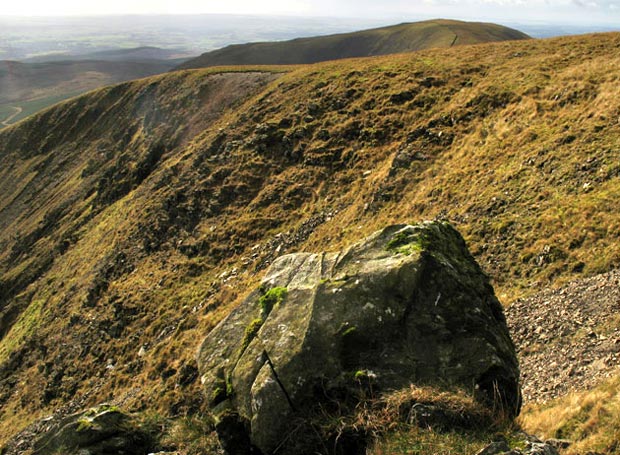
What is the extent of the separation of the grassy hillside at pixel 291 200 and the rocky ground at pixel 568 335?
117 cm

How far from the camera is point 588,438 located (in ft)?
26.6

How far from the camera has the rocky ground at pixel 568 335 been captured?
37.2 ft

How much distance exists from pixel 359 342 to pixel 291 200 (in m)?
25.8

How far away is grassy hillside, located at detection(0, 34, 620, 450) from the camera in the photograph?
20.0 m

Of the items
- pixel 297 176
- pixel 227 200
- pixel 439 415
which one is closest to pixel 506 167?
pixel 297 176

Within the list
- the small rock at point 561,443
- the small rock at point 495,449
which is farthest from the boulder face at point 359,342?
the small rock at point 495,449

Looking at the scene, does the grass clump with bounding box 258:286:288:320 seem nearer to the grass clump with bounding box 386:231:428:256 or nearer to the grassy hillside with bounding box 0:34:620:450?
Answer: the grass clump with bounding box 386:231:428:256

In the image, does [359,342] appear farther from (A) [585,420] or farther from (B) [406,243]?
(A) [585,420]

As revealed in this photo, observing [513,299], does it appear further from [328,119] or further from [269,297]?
[328,119]

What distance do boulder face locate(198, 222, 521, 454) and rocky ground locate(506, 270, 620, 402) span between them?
351cm

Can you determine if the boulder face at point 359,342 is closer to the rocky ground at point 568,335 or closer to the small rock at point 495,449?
the small rock at point 495,449

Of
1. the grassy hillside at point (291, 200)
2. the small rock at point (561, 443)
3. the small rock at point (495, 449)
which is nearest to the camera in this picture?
the small rock at point (495, 449)

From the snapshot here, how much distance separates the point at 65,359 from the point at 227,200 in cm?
1787

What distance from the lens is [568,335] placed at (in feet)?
43.2
